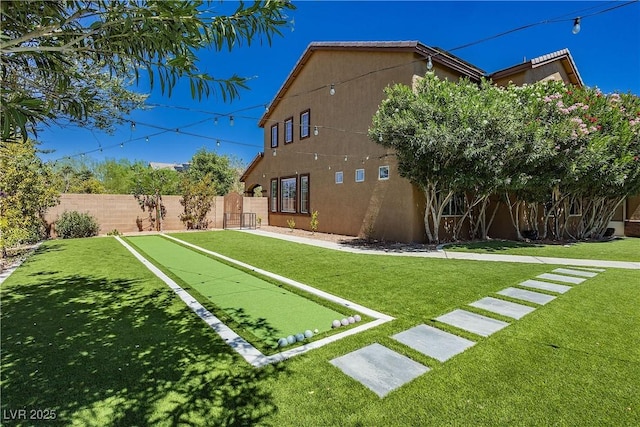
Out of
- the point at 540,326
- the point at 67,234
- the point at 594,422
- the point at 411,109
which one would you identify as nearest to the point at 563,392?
the point at 594,422

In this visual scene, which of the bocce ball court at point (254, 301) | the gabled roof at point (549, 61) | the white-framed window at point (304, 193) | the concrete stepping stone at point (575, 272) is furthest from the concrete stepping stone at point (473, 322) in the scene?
the white-framed window at point (304, 193)

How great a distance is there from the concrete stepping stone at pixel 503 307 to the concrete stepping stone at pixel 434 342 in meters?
1.21

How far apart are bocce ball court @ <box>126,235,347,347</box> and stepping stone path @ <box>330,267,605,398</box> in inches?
34.2

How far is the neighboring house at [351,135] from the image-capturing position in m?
11.8

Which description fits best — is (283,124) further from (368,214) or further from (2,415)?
(2,415)

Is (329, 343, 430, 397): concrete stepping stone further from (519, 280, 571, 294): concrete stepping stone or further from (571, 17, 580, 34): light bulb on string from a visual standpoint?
(571, 17, 580, 34): light bulb on string

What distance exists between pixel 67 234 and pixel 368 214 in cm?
1294

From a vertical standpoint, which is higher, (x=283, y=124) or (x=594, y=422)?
(x=283, y=124)

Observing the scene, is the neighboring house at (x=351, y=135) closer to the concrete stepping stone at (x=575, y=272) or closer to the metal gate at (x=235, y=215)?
the metal gate at (x=235, y=215)

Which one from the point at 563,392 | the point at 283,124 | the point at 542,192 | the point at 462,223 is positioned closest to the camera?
the point at 563,392

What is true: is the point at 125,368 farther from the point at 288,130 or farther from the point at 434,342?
the point at 288,130

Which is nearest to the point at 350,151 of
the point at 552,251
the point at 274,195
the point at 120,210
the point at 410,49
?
the point at 410,49

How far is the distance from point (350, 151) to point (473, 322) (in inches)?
425

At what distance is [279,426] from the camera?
225 centimetres
